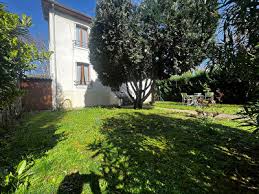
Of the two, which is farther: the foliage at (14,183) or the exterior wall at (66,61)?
the exterior wall at (66,61)

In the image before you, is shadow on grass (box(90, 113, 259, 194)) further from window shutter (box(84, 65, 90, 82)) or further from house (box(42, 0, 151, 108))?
window shutter (box(84, 65, 90, 82))

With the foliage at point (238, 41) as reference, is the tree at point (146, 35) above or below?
above

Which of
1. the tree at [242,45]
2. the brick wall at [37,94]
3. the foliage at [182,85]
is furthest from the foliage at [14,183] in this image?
the foliage at [182,85]

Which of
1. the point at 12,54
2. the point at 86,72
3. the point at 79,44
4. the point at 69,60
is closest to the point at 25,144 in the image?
the point at 12,54

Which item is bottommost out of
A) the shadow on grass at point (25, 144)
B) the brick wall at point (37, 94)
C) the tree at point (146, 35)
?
the shadow on grass at point (25, 144)

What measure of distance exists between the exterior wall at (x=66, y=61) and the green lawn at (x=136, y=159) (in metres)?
9.14

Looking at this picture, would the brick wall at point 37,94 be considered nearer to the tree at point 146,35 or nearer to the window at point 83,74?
the window at point 83,74

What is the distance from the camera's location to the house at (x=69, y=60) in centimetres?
1541

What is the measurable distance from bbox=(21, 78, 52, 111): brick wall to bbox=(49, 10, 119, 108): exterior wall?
0.47 metres

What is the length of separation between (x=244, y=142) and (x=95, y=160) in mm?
4687

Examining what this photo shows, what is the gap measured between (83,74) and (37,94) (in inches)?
172

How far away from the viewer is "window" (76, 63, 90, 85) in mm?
16938

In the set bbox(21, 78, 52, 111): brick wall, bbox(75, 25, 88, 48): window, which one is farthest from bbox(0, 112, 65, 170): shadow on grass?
bbox(75, 25, 88, 48): window

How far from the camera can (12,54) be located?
277 cm
